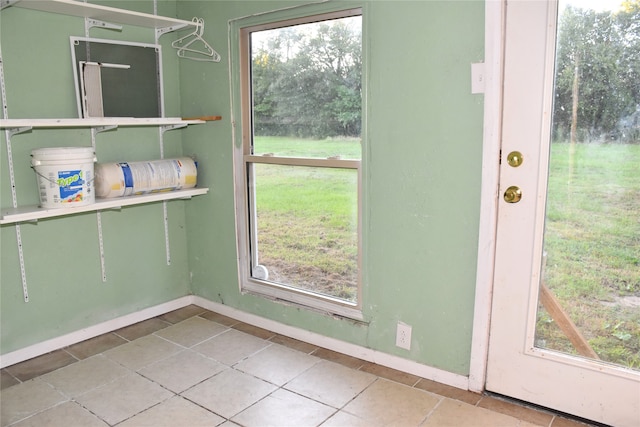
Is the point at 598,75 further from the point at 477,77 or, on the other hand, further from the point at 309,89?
the point at 309,89

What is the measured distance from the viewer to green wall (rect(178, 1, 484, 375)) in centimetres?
216

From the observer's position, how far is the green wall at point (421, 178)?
2164 mm

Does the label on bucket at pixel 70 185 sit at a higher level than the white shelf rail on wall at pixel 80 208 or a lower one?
higher

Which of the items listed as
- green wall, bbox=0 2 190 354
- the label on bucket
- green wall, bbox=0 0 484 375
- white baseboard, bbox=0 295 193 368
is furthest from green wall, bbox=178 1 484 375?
the label on bucket

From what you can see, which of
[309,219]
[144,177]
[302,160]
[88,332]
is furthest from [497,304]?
[88,332]

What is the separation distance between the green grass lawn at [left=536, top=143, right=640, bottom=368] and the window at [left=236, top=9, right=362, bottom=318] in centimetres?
94

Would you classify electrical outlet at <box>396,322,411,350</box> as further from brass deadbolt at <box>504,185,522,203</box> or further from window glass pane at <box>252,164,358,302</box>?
brass deadbolt at <box>504,185,522,203</box>

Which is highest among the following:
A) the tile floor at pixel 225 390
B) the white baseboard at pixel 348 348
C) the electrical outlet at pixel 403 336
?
the electrical outlet at pixel 403 336

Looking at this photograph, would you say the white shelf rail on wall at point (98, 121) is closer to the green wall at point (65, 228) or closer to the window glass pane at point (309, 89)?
the green wall at point (65, 228)

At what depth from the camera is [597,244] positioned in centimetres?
198

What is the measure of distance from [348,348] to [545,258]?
1124 millimetres

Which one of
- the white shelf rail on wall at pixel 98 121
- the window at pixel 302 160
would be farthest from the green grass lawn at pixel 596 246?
the white shelf rail on wall at pixel 98 121

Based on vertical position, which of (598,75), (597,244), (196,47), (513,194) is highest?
(196,47)

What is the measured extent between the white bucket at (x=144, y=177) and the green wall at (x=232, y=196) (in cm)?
18
